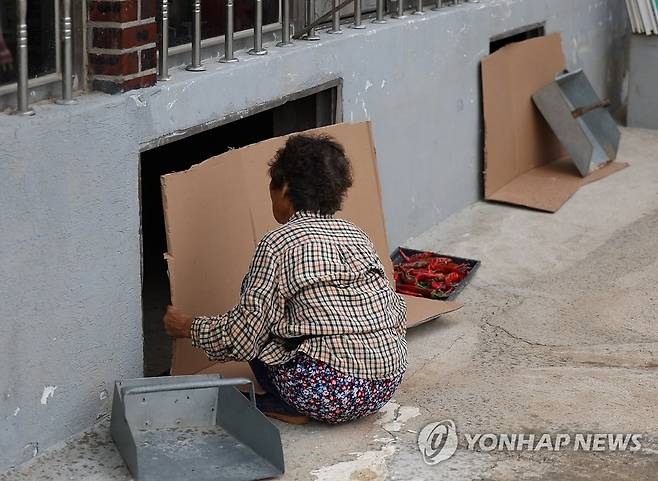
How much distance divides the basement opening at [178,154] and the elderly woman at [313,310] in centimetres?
63

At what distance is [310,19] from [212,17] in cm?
90

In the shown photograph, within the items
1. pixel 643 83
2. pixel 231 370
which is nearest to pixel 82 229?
pixel 231 370

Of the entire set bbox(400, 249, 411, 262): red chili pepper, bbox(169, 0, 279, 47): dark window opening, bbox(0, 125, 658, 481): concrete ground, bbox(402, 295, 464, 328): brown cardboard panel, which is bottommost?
bbox(0, 125, 658, 481): concrete ground

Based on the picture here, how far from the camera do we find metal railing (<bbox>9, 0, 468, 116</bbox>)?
3834 millimetres

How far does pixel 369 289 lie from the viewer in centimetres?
419

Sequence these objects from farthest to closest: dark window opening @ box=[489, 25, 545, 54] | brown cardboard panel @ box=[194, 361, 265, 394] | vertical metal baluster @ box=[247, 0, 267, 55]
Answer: dark window opening @ box=[489, 25, 545, 54], vertical metal baluster @ box=[247, 0, 267, 55], brown cardboard panel @ box=[194, 361, 265, 394]

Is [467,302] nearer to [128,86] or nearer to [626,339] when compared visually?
[626,339]

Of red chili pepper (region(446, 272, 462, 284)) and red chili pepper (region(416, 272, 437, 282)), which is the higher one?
red chili pepper (region(416, 272, 437, 282))

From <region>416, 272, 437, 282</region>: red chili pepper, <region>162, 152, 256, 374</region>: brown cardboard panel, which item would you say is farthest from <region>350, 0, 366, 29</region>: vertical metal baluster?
<region>162, 152, 256, 374</region>: brown cardboard panel

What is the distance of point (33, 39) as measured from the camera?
402cm

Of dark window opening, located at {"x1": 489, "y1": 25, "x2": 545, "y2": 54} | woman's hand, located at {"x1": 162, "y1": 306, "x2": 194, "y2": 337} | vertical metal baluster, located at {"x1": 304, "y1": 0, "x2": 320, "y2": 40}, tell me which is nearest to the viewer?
woman's hand, located at {"x1": 162, "y1": 306, "x2": 194, "y2": 337}

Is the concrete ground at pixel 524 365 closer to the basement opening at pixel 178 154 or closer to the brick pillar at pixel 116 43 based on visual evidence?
the basement opening at pixel 178 154

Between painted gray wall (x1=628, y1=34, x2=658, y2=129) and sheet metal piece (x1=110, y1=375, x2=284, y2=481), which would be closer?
sheet metal piece (x1=110, y1=375, x2=284, y2=481)

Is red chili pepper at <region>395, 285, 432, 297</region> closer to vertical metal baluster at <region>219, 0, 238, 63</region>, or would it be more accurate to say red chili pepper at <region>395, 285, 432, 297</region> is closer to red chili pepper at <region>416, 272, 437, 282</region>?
red chili pepper at <region>416, 272, 437, 282</region>
